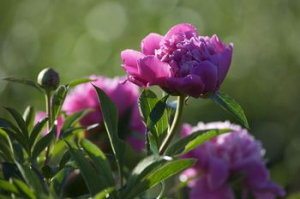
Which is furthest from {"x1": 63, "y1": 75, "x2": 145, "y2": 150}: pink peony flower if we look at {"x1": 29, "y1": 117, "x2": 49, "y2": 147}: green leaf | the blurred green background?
the blurred green background

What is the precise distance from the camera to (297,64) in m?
A: 4.30

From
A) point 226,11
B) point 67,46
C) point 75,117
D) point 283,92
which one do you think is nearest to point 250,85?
point 283,92

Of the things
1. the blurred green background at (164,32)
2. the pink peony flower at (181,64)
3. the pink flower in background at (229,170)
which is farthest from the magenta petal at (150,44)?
the blurred green background at (164,32)

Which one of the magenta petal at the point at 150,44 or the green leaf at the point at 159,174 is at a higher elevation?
the magenta petal at the point at 150,44

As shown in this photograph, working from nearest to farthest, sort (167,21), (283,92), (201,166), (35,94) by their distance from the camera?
(201,166) < (35,94) < (283,92) < (167,21)

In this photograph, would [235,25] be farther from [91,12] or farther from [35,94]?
[35,94]

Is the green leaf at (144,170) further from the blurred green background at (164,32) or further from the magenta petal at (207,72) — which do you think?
the blurred green background at (164,32)

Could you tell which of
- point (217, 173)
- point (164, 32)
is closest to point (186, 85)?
point (217, 173)

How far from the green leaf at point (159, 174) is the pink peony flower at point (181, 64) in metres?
0.12

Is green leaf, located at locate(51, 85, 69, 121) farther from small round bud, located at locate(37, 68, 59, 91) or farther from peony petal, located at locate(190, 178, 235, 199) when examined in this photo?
peony petal, located at locate(190, 178, 235, 199)

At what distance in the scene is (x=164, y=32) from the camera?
4410 millimetres

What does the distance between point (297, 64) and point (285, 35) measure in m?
0.25

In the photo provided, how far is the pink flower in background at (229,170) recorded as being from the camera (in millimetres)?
1481

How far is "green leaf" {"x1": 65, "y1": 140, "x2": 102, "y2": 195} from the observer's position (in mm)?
818
